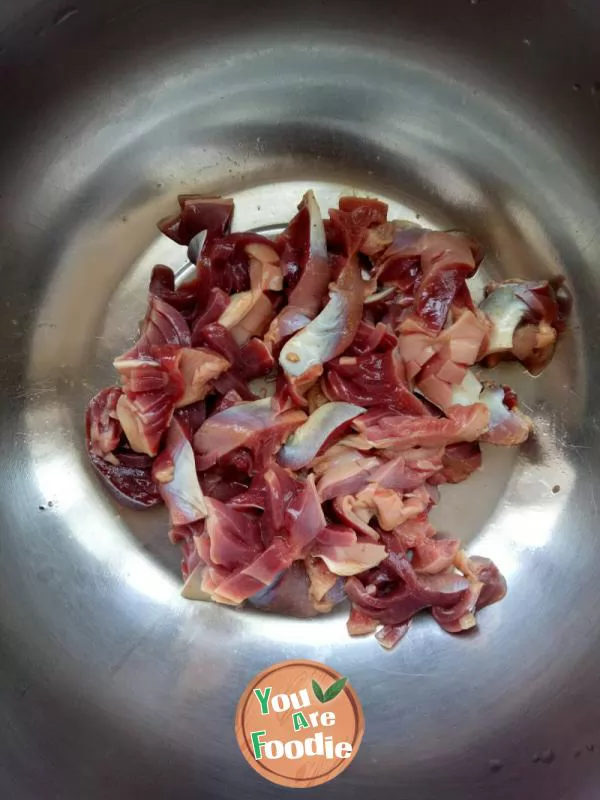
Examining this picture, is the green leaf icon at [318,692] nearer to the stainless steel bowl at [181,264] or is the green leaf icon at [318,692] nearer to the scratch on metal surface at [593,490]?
the stainless steel bowl at [181,264]

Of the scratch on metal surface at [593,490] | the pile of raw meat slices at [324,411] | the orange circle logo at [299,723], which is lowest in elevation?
the orange circle logo at [299,723]

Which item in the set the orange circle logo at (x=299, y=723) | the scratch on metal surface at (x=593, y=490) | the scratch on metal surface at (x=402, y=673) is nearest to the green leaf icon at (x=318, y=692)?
the orange circle logo at (x=299, y=723)

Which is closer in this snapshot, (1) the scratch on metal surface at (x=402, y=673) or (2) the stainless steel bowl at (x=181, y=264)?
(2) the stainless steel bowl at (x=181, y=264)

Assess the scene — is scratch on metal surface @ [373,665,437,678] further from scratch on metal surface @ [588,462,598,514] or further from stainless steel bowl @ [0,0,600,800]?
scratch on metal surface @ [588,462,598,514]

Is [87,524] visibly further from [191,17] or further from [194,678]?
[191,17]

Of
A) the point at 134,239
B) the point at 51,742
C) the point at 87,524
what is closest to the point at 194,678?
the point at 51,742

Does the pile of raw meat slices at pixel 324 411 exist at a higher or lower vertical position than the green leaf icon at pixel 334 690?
higher
